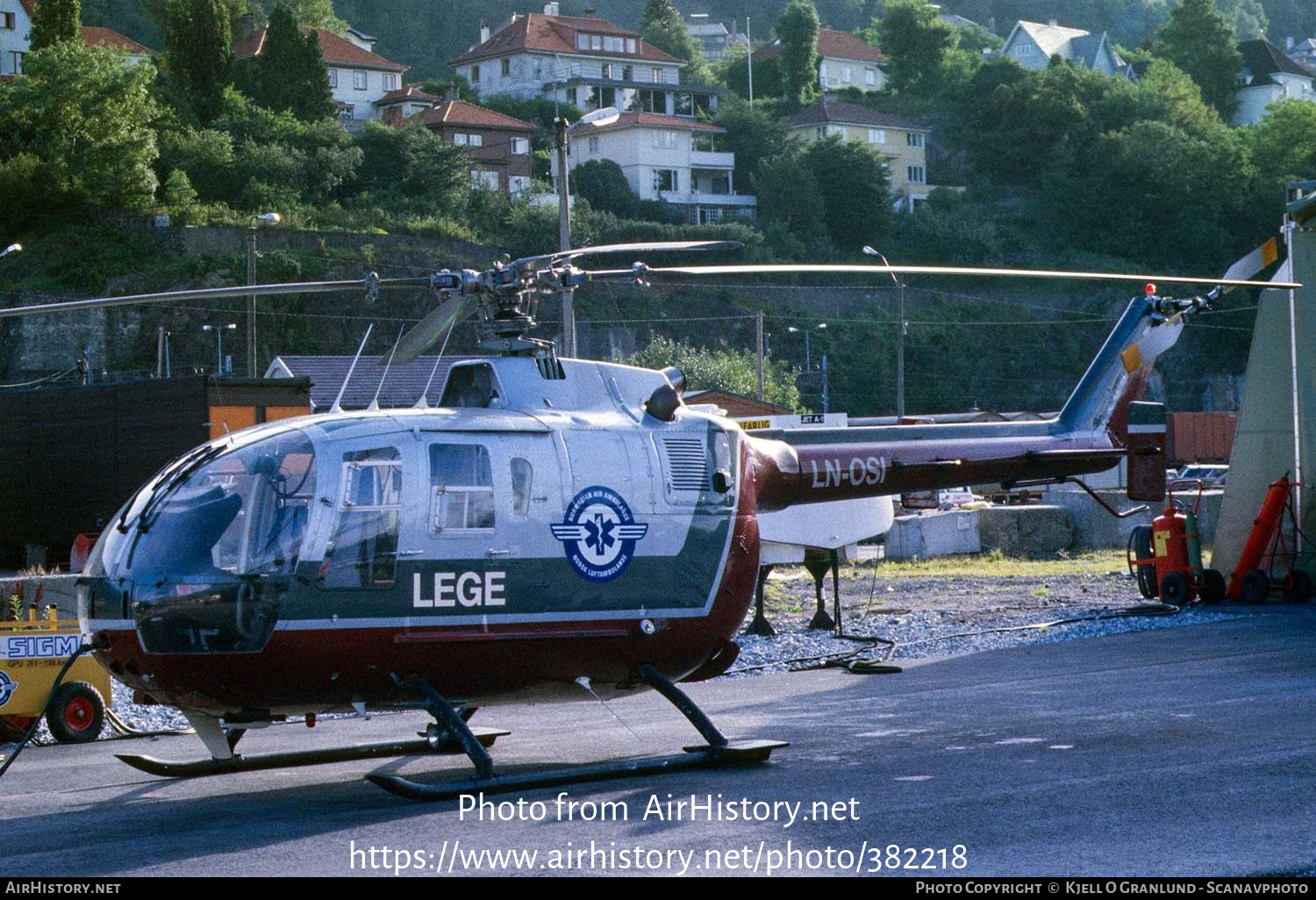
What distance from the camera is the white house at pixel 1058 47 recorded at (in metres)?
144

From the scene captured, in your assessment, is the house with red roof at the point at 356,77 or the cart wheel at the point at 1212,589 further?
the house with red roof at the point at 356,77

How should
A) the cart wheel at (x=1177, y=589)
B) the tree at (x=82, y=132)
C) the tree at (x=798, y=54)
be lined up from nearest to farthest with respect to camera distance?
the cart wheel at (x=1177, y=589) < the tree at (x=82, y=132) < the tree at (x=798, y=54)

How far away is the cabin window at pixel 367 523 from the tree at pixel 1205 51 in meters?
131

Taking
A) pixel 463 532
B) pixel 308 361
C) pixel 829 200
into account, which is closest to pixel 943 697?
pixel 463 532

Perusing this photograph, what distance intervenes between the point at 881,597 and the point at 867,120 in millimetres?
89594

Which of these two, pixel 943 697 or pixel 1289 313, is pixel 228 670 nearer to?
pixel 943 697

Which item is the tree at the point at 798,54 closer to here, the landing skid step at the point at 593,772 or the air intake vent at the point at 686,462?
the air intake vent at the point at 686,462

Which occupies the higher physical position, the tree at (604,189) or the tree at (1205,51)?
the tree at (1205,51)

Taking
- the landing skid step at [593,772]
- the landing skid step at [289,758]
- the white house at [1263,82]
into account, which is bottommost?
the landing skid step at [289,758]

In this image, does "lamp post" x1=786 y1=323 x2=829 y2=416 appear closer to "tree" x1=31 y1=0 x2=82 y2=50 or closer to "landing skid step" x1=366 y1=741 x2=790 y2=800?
"tree" x1=31 y1=0 x2=82 y2=50

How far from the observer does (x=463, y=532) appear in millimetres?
8859

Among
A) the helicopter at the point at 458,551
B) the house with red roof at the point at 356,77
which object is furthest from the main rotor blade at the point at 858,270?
the house with red roof at the point at 356,77

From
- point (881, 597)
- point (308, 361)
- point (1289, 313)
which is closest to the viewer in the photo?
point (1289, 313)

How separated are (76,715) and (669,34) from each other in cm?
13487
